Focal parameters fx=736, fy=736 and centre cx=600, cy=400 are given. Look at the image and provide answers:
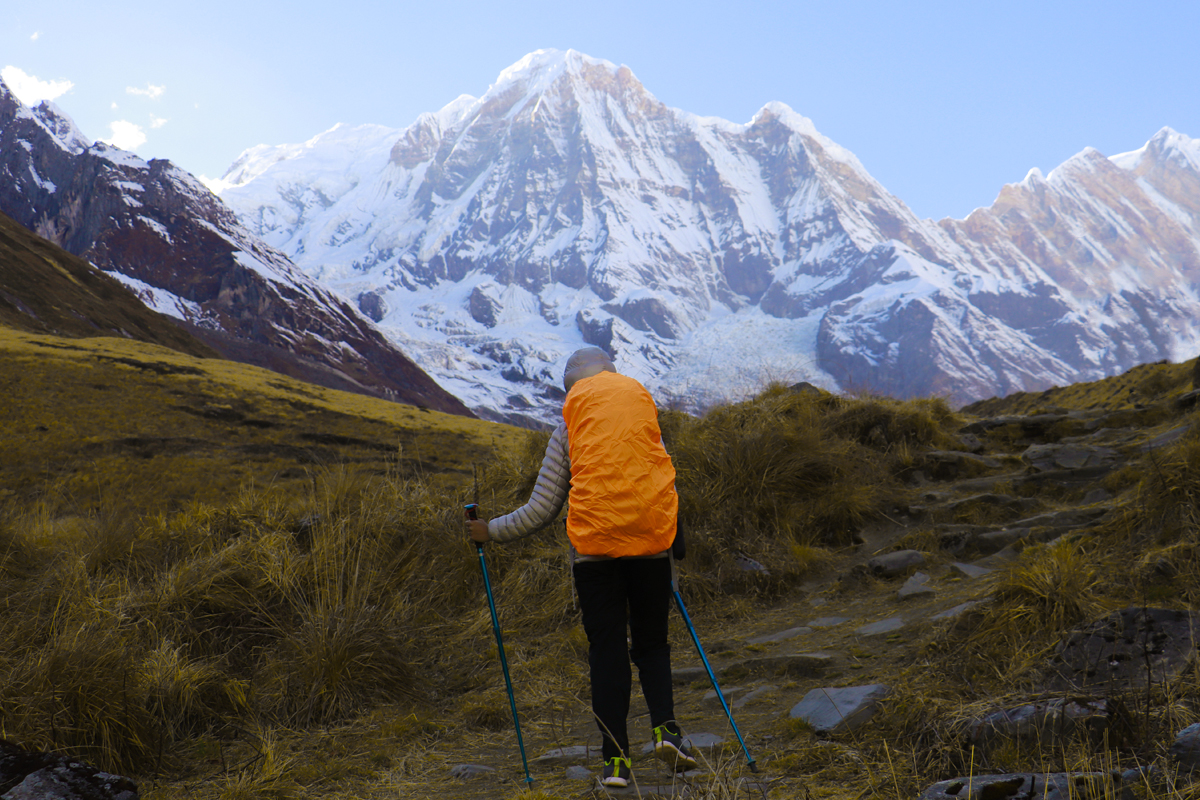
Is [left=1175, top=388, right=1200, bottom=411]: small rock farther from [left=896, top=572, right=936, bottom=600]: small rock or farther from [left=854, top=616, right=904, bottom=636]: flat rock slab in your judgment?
[left=854, top=616, right=904, bottom=636]: flat rock slab

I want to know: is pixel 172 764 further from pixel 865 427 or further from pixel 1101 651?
pixel 865 427

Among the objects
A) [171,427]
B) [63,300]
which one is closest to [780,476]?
[171,427]

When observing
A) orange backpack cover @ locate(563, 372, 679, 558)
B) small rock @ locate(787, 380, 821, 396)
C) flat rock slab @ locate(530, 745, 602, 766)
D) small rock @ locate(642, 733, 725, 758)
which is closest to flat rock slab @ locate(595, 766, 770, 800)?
small rock @ locate(642, 733, 725, 758)

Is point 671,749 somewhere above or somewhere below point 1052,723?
below

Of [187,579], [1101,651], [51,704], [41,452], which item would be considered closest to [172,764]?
[51,704]

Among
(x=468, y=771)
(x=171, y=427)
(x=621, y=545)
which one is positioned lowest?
(x=468, y=771)

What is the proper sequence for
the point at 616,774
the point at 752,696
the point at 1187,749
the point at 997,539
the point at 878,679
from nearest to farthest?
the point at 1187,749 < the point at 616,774 < the point at 878,679 < the point at 752,696 < the point at 997,539

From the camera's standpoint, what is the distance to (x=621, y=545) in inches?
116

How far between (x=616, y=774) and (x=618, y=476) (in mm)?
1157

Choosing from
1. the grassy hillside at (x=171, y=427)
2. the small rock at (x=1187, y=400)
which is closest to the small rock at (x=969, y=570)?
the small rock at (x=1187, y=400)

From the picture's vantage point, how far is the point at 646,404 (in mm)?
3121

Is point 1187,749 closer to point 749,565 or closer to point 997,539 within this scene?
point 997,539

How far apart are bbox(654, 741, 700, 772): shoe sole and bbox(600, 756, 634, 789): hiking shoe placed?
0.16 meters

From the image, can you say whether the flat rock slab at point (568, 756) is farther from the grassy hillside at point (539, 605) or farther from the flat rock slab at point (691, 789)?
the flat rock slab at point (691, 789)
